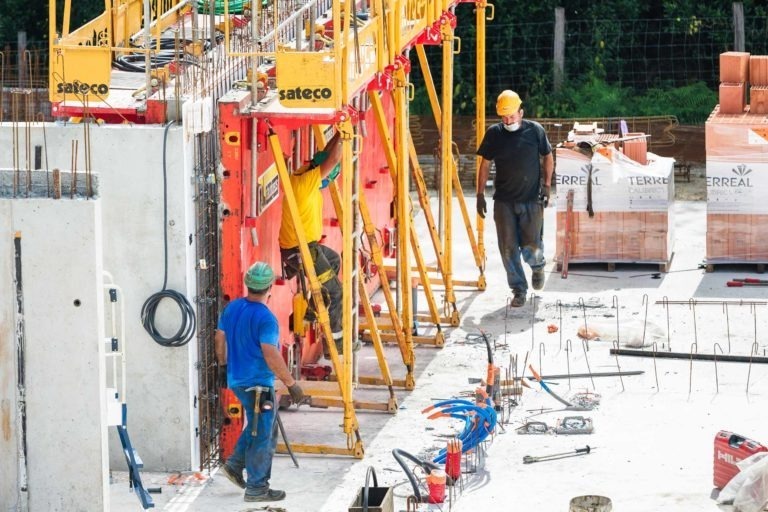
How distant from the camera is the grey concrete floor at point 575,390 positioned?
12273mm

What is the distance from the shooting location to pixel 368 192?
17.4 meters

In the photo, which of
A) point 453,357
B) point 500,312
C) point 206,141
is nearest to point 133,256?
point 206,141

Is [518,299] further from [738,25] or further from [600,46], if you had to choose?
[600,46]

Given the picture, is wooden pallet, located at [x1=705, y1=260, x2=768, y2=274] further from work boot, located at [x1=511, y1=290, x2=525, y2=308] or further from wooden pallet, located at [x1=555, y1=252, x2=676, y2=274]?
work boot, located at [x1=511, y1=290, x2=525, y2=308]

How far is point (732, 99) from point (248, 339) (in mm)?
8362

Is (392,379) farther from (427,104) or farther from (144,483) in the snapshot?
(427,104)

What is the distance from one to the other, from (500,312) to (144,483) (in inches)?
228

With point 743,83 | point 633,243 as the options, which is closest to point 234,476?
point 633,243

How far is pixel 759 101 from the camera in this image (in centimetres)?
1855

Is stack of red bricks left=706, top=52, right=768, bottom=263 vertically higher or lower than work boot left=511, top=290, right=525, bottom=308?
higher

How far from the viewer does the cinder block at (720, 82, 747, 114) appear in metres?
18.6

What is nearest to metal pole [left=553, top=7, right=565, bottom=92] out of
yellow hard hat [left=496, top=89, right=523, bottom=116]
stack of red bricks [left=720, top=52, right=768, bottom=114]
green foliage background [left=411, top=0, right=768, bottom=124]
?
green foliage background [left=411, top=0, right=768, bottom=124]

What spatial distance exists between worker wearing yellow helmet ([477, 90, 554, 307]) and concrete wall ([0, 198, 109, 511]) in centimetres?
720

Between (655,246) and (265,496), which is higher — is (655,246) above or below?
above
